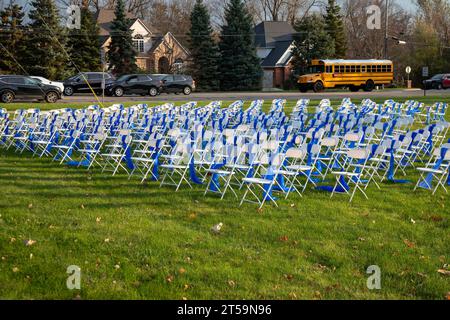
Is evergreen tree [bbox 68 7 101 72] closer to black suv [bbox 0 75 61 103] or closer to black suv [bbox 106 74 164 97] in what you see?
black suv [bbox 106 74 164 97]

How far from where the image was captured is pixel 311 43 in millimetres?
50125

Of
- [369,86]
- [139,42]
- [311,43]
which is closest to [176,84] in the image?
[369,86]

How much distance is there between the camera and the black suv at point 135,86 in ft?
120

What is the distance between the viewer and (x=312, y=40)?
164 feet

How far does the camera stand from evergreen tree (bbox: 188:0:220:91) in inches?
1893

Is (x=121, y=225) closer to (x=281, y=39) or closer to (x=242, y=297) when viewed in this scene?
(x=242, y=297)

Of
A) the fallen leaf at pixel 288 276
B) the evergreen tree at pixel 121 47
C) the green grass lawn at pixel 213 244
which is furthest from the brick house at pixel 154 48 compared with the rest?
the fallen leaf at pixel 288 276

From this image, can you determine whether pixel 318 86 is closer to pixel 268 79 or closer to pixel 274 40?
pixel 268 79

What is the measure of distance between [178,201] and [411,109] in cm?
1382

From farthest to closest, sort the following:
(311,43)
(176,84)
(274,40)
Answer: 1. (274,40)
2. (311,43)
3. (176,84)

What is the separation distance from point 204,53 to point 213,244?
4238 cm

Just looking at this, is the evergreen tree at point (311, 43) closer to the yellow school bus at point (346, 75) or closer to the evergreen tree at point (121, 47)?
the yellow school bus at point (346, 75)

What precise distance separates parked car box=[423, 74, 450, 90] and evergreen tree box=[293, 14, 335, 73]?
8098mm

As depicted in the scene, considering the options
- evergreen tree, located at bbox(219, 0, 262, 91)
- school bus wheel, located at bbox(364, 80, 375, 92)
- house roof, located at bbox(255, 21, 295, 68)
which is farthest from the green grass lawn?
house roof, located at bbox(255, 21, 295, 68)
